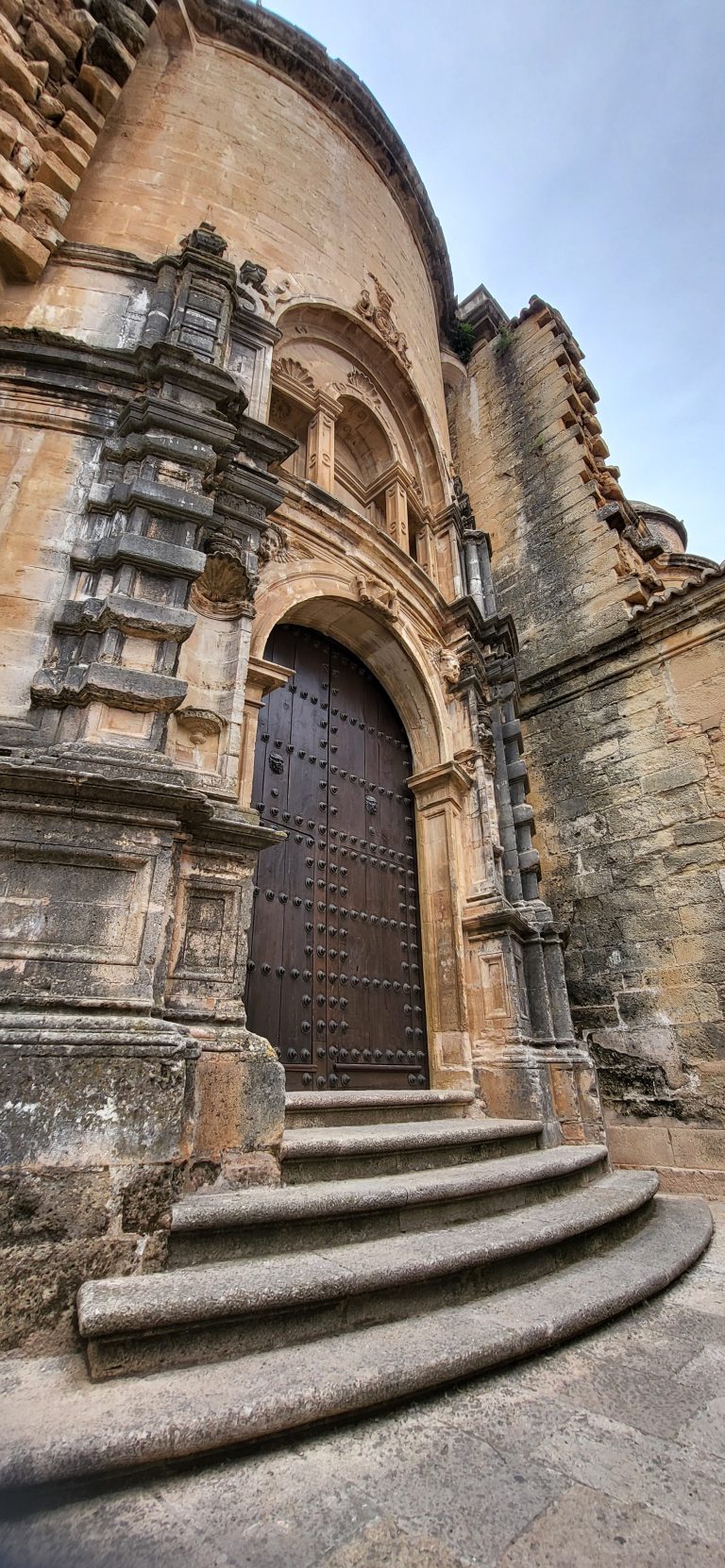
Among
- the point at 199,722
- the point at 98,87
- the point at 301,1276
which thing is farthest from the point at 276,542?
the point at 301,1276

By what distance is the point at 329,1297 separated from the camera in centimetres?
175

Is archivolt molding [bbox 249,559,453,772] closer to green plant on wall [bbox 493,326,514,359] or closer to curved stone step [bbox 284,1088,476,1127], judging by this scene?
curved stone step [bbox 284,1088,476,1127]

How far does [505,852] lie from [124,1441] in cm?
498

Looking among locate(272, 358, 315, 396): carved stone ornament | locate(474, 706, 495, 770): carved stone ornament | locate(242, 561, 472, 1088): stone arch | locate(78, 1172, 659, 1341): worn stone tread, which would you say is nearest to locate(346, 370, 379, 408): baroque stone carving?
locate(272, 358, 315, 396): carved stone ornament

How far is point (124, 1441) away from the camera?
123cm

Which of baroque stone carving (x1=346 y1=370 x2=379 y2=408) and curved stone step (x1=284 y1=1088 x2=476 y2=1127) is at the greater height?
baroque stone carving (x1=346 y1=370 x2=379 y2=408)

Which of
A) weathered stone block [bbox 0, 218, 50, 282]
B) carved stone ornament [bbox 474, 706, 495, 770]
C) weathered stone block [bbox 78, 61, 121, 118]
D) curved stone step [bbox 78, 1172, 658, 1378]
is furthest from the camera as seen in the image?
carved stone ornament [bbox 474, 706, 495, 770]

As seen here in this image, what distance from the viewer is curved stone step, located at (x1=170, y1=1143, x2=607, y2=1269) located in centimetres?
196

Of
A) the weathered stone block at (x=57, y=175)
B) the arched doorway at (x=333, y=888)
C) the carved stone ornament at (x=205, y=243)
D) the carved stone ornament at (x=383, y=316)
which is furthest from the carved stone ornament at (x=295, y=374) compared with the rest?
the arched doorway at (x=333, y=888)

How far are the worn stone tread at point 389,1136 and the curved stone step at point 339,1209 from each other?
115mm

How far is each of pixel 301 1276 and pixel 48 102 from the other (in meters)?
7.25

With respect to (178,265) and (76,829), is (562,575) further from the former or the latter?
(76,829)

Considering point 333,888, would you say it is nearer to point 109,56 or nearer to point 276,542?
point 276,542

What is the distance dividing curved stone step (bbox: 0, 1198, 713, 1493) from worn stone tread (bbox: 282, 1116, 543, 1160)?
762 mm
